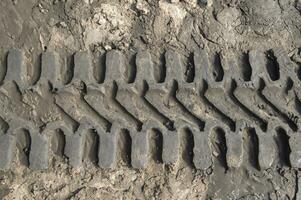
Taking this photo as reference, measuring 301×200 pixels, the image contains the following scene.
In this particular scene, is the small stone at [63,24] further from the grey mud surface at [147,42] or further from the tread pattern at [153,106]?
the tread pattern at [153,106]

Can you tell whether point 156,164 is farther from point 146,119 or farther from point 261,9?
point 261,9

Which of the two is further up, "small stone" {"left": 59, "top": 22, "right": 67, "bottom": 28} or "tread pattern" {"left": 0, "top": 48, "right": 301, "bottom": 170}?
"small stone" {"left": 59, "top": 22, "right": 67, "bottom": 28}

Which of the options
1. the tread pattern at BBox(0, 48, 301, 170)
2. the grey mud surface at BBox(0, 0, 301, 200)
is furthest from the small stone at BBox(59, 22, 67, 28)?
the tread pattern at BBox(0, 48, 301, 170)

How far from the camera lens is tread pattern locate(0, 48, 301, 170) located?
1.94 m

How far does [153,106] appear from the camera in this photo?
1.99 meters

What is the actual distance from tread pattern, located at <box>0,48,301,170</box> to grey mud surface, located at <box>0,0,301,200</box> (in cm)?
4

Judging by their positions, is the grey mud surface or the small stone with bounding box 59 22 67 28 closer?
the grey mud surface

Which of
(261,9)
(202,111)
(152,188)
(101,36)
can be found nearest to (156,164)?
(152,188)

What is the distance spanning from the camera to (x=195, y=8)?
2090mm

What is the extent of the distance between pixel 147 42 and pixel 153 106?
0.27 metres

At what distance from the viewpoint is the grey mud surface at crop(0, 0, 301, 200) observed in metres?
1.96

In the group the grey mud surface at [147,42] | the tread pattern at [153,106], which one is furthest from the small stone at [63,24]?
the tread pattern at [153,106]

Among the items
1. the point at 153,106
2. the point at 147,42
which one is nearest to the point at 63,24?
the point at 147,42

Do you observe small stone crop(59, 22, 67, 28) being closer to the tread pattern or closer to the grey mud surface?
the grey mud surface
